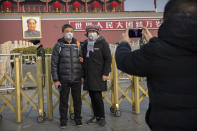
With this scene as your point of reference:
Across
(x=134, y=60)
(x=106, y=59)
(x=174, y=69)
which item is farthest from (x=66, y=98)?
(x=174, y=69)

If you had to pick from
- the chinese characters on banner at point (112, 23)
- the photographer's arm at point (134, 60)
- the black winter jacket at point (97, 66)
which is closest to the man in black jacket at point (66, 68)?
the black winter jacket at point (97, 66)

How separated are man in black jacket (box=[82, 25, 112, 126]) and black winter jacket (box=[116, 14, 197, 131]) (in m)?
2.96

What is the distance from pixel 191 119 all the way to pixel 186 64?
358 millimetres

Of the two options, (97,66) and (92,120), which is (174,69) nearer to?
(97,66)

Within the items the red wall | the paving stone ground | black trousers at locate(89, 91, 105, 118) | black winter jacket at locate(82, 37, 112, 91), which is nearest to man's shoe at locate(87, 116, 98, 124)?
the paving stone ground

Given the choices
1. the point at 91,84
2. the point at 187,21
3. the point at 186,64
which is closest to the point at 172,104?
the point at 186,64

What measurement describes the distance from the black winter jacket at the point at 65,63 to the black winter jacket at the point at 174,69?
2.98 metres

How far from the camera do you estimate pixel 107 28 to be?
29.7m

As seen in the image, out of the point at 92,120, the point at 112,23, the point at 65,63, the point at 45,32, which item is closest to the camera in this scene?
the point at 65,63

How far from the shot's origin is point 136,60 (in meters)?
1.68

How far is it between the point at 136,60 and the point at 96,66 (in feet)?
9.75

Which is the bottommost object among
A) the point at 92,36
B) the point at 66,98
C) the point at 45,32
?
the point at 66,98

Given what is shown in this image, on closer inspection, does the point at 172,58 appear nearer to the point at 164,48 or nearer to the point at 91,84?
the point at 164,48

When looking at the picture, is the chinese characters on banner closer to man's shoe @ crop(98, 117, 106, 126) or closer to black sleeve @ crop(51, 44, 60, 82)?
black sleeve @ crop(51, 44, 60, 82)
